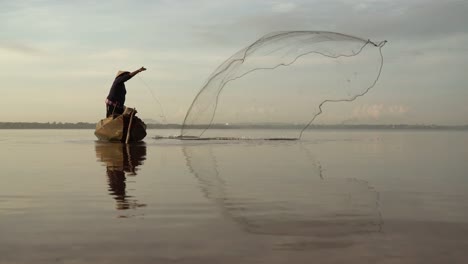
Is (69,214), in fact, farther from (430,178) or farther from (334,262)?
(430,178)

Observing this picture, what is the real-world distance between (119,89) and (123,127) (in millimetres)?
2718

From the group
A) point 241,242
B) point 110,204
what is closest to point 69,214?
point 110,204

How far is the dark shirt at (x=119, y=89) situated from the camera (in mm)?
34906

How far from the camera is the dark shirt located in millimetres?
34906

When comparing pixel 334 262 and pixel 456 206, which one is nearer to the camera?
pixel 334 262

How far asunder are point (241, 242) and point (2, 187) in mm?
7950

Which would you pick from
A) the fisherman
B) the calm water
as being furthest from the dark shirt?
the calm water

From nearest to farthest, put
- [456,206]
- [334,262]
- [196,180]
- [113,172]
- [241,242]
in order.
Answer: [334,262]
[241,242]
[456,206]
[196,180]
[113,172]

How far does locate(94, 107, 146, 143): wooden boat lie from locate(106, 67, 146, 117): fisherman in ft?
2.46

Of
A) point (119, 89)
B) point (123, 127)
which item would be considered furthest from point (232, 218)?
point (119, 89)

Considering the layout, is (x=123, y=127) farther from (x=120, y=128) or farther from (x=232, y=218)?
(x=232, y=218)

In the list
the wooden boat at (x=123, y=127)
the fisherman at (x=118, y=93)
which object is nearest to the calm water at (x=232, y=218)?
the wooden boat at (x=123, y=127)

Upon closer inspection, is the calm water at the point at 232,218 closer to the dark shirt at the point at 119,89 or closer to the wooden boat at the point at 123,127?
the wooden boat at the point at 123,127

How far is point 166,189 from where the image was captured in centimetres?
1152
